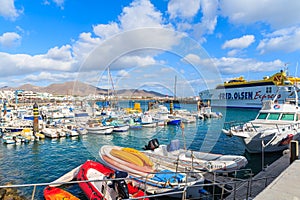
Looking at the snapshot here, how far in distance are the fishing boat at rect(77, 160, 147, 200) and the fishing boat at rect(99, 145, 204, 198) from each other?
0.50 m

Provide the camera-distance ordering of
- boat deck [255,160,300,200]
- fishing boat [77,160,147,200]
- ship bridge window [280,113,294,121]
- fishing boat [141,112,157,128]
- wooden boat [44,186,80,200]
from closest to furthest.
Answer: boat deck [255,160,300,200] < fishing boat [77,160,147,200] < wooden boat [44,186,80,200] < ship bridge window [280,113,294,121] < fishing boat [141,112,157,128]

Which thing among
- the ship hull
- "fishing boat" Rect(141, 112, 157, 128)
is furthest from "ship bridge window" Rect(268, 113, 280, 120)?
the ship hull

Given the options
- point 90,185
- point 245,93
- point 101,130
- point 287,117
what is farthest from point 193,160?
point 245,93

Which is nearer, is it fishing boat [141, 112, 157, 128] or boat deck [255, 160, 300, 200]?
boat deck [255, 160, 300, 200]

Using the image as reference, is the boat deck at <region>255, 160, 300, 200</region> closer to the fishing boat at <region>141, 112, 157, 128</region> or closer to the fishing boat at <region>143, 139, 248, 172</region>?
the fishing boat at <region>143, 139, 248, 172</region>

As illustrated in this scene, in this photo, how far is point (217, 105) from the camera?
83.6 m

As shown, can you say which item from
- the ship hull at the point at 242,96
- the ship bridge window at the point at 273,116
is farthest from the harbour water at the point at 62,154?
the ship hull at the point at 242,96

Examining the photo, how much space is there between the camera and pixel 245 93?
72.6 m

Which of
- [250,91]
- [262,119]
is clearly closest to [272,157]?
[262,119]

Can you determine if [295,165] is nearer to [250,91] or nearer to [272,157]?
[272,157]

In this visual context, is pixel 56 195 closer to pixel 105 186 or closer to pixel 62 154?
pixel 105 186

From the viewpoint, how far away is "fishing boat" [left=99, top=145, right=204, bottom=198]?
30.3 feet

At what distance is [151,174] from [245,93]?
233ft

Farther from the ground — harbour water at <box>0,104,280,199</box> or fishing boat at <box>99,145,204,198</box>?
fishing boat at <box>99,145,204,198</box>
